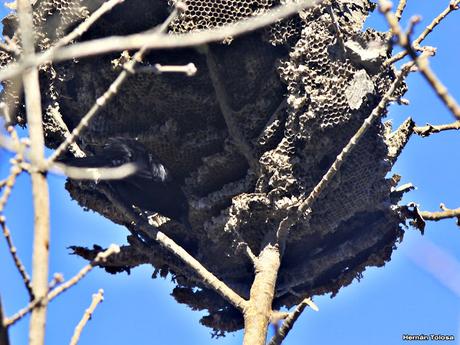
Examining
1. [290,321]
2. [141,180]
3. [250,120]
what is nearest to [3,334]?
[290,321]

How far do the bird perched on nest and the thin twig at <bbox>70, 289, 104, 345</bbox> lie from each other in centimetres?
324

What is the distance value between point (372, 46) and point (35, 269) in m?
4.70

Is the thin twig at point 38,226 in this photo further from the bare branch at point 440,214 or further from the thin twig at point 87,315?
the bare branch at point 440,214

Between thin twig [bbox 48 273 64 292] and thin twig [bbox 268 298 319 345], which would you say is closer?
thin twig [bbox 48 273 64 292]

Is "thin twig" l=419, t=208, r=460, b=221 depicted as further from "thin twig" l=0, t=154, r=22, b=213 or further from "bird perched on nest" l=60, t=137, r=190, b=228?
"thin twig" l=0, t=154, r=22, b=213

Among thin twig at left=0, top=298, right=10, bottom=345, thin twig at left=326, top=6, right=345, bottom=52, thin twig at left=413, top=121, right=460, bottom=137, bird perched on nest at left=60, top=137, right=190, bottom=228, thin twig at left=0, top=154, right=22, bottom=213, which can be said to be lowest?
thin twig at left=0, top=298, right=10, bottom=345

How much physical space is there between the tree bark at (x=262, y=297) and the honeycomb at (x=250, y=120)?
0.25 metres

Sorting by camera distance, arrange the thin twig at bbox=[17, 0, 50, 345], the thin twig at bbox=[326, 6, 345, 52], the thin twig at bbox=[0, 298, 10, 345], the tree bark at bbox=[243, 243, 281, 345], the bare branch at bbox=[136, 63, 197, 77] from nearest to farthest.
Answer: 1. the thin twig at bbox=[0, 298, 10, 345]
2. the thin twig at bbox=[17, 0, 50, 345]
3. the bare branch at bbox=[136, 63, 197, 77]
4. the tree bark at bbox=[243, 243, 281, 345]
5. the thin twig at bbox=[326, 6, 345, 52]

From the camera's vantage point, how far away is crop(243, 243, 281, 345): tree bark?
22.6ft

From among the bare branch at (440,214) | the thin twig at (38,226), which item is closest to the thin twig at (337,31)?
the bare branch at (440,214)

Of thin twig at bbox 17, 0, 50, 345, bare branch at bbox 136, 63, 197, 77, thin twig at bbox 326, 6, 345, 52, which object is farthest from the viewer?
thin twig at bbox 326, 6, 345, 52

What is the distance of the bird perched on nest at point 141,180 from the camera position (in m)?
7.26

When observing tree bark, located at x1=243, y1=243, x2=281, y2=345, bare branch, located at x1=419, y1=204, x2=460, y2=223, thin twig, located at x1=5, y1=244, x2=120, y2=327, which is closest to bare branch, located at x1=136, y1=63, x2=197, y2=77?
thin twig, located at x1=5, y1=244, x2=120, y2=327

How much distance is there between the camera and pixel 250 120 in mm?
7430
